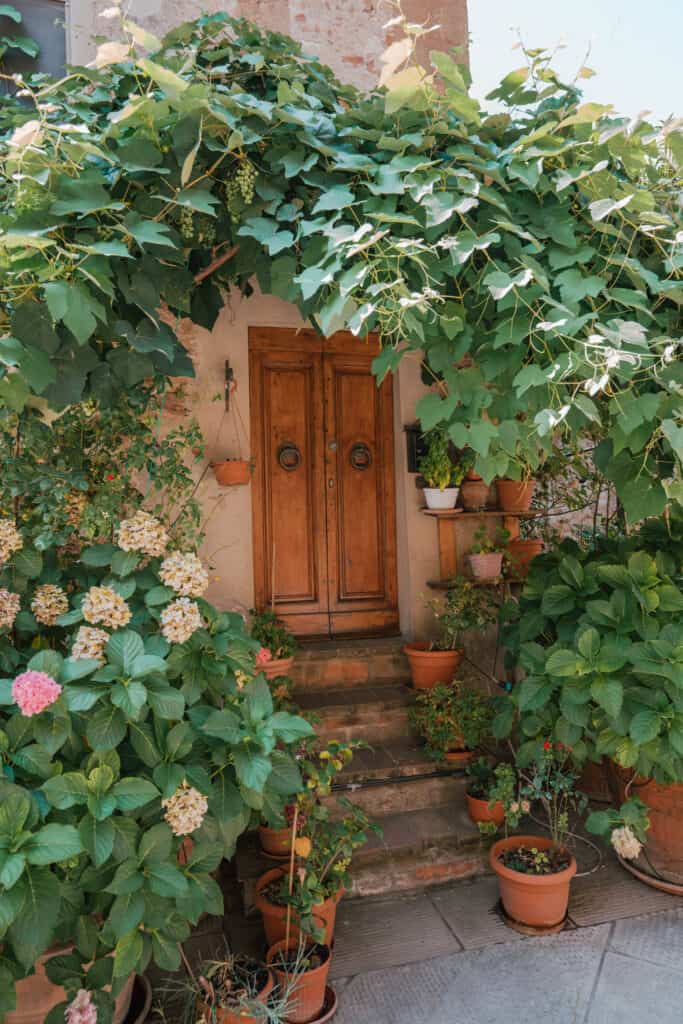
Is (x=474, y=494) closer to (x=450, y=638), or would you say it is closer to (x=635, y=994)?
(x=450, y=638)

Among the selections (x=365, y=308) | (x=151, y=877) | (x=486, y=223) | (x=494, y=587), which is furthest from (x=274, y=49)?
(x=494, y=587)

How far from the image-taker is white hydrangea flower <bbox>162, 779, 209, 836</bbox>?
167cm

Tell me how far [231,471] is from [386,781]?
68.6 inches

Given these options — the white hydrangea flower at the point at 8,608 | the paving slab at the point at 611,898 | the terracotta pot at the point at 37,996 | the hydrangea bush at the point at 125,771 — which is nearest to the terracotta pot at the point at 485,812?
the paving slab at the point at 611,898

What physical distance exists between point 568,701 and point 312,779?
97cm

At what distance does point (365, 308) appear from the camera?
1.60 m

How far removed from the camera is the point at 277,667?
3451mm

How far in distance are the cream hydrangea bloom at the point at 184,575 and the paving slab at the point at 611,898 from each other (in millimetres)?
2111

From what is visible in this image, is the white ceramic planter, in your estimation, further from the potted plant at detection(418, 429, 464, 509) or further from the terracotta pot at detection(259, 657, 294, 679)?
the terracotta pot at detection(259, 657, 294, 679)

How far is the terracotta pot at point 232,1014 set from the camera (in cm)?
192

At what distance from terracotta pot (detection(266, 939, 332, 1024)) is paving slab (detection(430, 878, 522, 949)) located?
672mm

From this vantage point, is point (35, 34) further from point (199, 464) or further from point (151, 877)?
point (151, 877)

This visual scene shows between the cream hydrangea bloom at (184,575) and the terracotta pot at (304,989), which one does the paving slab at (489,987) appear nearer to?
the terracotta pot at (304,989)

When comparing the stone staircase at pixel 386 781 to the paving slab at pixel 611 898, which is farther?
the stone staircase at pixel 386 781
